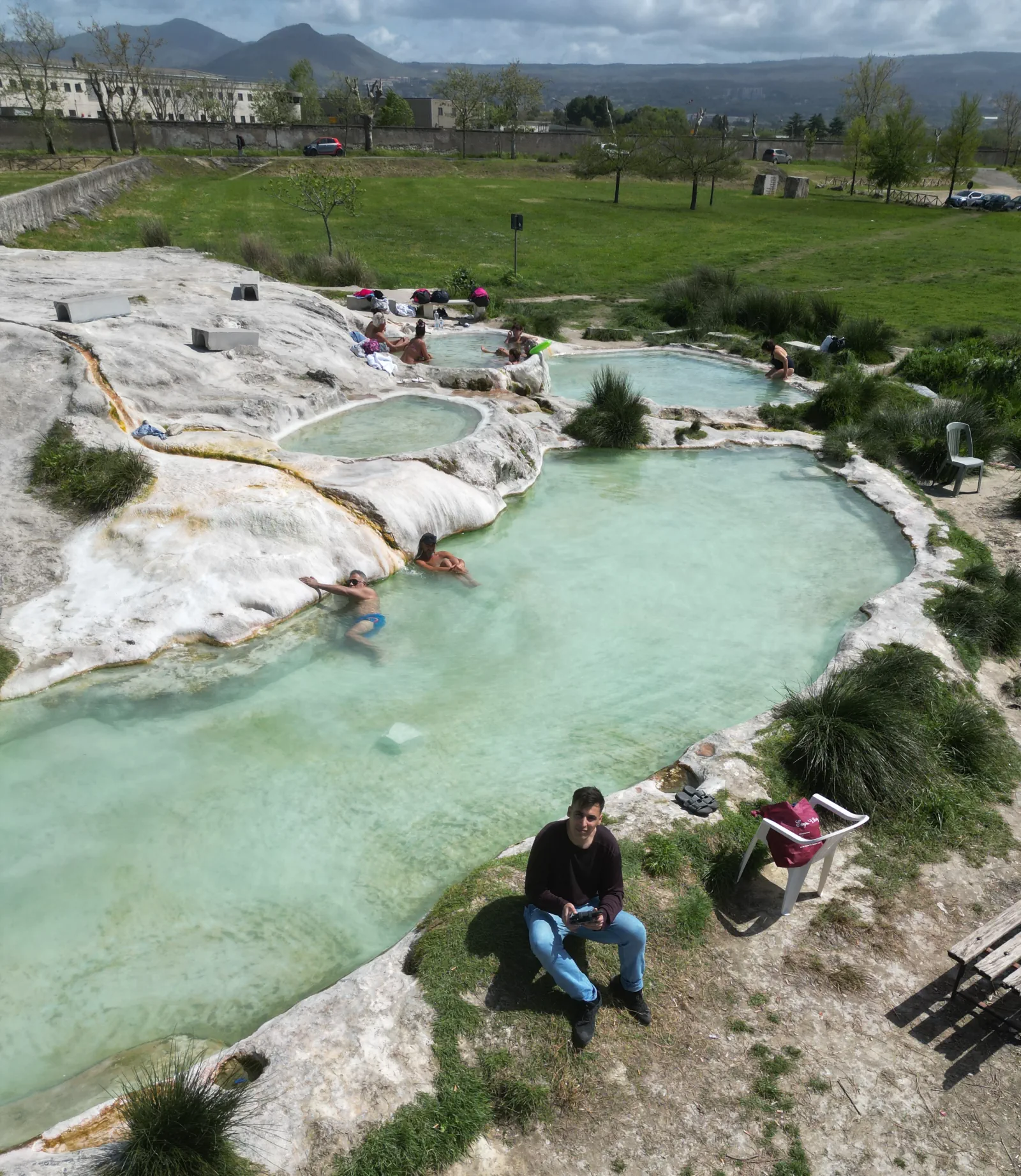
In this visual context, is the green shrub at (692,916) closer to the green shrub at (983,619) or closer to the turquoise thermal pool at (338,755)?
the turquoise thermal pool at (338,755)

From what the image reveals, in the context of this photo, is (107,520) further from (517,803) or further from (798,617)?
(798,617)

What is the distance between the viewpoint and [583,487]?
1442 cm

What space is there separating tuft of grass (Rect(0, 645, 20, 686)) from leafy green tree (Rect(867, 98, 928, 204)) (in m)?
65.2

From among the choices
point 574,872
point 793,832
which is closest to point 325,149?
point 793,832

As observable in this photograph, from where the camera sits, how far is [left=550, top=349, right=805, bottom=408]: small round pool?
19.4 metres

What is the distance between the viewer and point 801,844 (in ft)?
20.1

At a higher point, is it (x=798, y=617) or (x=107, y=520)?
(x=107, y=520)

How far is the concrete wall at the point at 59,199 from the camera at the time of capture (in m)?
28.5

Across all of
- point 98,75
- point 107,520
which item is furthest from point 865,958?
point 98,75

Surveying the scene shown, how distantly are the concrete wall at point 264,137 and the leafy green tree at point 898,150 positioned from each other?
23.9m

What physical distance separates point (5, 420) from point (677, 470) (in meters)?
10.2

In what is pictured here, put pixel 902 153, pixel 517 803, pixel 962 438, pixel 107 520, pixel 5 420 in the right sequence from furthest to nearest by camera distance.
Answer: pixel 902 153 < pixel 962 438 < pixel 5 420 < pixel 107 520 < pixel 517 803

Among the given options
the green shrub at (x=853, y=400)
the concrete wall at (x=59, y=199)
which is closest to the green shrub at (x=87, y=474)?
the green shrub at (x=853, y=400)

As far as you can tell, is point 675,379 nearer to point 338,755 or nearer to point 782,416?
point 782,416
